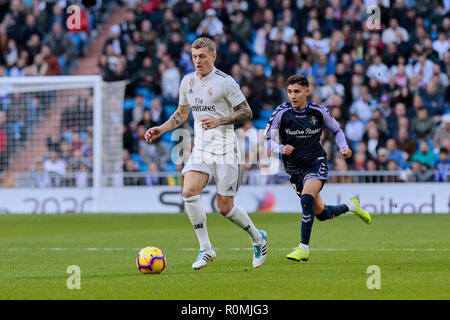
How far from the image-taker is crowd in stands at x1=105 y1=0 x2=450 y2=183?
69.6 feet

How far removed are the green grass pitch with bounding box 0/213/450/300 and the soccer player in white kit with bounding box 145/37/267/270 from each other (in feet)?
1.64

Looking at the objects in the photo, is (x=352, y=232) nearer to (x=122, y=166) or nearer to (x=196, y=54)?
(x=196, y=54)

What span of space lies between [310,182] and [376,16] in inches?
425

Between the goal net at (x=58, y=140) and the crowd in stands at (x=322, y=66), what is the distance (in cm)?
77

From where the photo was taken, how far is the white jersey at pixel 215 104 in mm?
9648

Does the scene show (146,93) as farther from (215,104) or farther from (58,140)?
(215,104)

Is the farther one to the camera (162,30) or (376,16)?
(162,30)

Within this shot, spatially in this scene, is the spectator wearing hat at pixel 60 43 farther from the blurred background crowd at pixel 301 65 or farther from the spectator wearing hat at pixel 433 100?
the spectator wearing hat at pixel 433 100

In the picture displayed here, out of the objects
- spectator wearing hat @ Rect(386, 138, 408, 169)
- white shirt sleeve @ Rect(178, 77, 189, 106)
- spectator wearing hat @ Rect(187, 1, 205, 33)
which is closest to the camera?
white shirt sleeve @ Rect(178, 77, 189, 106)

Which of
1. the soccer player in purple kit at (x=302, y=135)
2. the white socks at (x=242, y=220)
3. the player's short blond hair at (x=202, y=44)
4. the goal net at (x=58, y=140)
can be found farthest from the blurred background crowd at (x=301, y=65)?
the player's short blond hair at (x=202, y=44)

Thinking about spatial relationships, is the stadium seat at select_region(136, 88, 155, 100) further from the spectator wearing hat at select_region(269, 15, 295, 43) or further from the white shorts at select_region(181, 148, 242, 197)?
the white shorts at select_region(181, 148, 242, 197)

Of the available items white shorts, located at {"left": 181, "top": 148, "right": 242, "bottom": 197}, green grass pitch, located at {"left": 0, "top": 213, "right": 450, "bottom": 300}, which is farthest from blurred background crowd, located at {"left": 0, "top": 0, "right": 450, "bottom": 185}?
white shorts, located at {"left": 181, "top": 148, "right": 242, "bottom": 197}

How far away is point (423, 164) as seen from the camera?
20.6 meters
